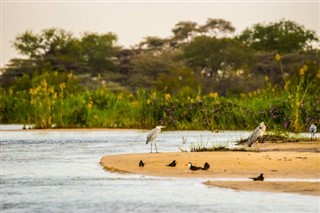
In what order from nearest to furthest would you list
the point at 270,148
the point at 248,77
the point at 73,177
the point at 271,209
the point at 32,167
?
the point at 271,209
the point at 73,177
the point at 32,167
the point at 270,148
the point at 248,77

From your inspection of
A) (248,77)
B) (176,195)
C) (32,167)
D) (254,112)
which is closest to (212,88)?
(248,77)

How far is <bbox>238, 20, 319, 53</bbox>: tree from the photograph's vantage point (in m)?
83.8

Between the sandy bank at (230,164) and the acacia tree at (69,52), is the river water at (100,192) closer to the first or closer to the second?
the sandy bank at (230,164)

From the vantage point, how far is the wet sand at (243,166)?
1476cm

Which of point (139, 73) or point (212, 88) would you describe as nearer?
point (212, 88)

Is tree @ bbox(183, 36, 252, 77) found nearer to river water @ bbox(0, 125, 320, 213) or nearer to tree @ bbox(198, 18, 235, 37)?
tree @ bbox(198, 18, 235, 37)

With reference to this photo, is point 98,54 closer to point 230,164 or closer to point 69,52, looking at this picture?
point 69,52

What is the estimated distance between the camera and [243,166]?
1723cm

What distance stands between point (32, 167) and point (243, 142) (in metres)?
5.99

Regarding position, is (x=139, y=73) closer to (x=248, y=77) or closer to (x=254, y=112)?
(x=248, y=77)

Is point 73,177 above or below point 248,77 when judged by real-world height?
below

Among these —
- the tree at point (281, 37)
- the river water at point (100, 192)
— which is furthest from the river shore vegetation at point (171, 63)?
the river water at point (100, 192)

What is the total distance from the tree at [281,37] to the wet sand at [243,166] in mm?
63715

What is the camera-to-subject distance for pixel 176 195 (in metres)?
14.0
